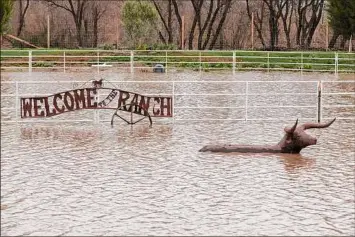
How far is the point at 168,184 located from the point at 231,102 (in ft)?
44.2

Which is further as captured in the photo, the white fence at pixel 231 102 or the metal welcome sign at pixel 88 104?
the white fence at pixel 231 102

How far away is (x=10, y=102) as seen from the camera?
22.2m

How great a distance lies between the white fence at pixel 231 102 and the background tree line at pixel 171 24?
18277 mm

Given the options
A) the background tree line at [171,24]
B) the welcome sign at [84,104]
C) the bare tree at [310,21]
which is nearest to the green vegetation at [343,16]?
the background tree line at [171,24]

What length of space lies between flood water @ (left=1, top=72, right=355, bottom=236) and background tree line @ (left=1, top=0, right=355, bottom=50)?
1253 inches

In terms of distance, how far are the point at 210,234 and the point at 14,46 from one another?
49.1 metres

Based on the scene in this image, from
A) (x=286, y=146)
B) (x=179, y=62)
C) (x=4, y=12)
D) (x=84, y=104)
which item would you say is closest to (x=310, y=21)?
(x=179, y=62)

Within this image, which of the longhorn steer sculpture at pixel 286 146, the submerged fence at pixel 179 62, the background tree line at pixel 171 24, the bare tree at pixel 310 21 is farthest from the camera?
the bare tree at pixel 310 21

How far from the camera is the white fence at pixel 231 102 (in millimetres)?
18578

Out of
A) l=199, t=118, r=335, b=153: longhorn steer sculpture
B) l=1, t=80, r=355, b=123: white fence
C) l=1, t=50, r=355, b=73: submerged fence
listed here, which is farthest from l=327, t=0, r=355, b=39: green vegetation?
l=199, t=118, r=335, b=153: longhorn steer sculpture

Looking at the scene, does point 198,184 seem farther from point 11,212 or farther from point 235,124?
point 235,124

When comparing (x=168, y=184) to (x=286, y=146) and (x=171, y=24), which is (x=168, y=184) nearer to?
(x=286, y=146)

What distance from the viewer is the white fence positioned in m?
18.6

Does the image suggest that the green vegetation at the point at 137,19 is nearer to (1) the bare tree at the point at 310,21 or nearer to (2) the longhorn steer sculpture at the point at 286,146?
(1) the bare tree at the point at 310,21
